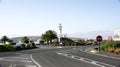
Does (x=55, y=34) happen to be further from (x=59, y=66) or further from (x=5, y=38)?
(x=59, y=66)

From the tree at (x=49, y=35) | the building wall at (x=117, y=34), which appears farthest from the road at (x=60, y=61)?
the tree at (x=49, y=35)

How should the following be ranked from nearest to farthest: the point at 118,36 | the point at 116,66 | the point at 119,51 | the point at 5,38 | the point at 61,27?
1. the point at 116,66
2. the point at 119,51
3. the point at 118,36
4. the point at 61,27
5. the point at 5,38

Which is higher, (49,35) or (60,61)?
(49,35)

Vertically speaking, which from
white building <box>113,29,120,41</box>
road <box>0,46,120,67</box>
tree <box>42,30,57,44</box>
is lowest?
road <box>0,46,120,67</box>

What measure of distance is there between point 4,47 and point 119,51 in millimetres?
27964

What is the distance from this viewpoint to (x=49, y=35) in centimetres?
10719

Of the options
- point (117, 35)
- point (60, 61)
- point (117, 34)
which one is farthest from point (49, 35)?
point (60, 61)

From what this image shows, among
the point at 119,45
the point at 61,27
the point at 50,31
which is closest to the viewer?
the point at 119,45

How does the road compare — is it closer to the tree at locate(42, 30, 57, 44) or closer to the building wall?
the building wall

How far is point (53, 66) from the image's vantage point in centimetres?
2325

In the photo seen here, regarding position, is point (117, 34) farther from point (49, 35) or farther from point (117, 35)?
point (49, 35)

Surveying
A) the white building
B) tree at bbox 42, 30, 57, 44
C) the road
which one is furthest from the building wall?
tree at bbox 42, 30, 57, 44

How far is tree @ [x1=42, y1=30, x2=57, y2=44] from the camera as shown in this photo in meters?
107

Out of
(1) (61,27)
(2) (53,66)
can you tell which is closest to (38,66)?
(2) (53,66)
